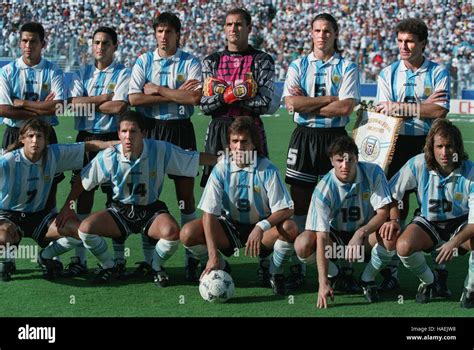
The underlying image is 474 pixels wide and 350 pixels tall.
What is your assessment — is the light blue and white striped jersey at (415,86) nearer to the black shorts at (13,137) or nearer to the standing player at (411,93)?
the standing player at (411,93)

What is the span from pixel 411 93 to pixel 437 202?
93cm

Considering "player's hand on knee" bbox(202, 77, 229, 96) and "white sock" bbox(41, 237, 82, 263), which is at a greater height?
"player's hand on knee" bbox(202, 77, 229, 96)

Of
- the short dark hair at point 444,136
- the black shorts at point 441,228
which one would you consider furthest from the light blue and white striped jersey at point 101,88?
the black shorts at point 441,228

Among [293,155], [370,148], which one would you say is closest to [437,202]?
[370,148]

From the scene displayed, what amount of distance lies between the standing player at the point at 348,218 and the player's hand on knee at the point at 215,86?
3.46ft

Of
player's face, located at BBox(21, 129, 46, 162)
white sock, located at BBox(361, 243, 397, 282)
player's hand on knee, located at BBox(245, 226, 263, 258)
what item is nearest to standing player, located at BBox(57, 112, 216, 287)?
player's face, located at BBox(21, 129, 46, 162)

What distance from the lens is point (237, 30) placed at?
19.0 ft

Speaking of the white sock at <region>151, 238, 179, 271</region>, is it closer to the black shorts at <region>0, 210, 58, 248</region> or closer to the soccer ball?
the soccer ball

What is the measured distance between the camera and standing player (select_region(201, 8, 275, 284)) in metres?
5.75

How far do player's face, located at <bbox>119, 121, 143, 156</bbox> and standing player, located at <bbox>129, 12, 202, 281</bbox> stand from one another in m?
0.54

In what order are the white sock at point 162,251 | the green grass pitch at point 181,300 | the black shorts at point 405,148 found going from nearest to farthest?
the green grass pitch at point 181,300 → the white sock at point 162,251 → the black shorts at point 405,148

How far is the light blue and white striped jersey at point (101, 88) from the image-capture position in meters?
6.19
